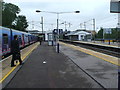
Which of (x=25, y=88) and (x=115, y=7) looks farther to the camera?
(x=25, y=88)

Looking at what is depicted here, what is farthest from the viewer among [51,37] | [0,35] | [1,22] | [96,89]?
[1,22]

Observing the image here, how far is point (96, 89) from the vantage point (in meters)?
5.77

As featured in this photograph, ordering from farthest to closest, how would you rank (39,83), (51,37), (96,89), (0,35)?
(51,37), (0,35), (39,83), (96,89)

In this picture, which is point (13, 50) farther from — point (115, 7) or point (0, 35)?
point (115, 7)

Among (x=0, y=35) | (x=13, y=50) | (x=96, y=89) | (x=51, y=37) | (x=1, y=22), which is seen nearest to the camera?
(x=96, y=89)

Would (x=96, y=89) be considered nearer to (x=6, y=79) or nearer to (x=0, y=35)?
(x=6, y=79)

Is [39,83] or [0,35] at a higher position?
[0,35]

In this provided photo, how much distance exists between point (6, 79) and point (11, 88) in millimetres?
1331

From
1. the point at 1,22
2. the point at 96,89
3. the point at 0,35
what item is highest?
the point at 1,22

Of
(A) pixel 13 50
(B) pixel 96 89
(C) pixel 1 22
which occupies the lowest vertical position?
(B) pixel 96 89

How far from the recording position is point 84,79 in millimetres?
7160

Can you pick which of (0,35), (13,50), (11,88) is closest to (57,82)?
(11,88)

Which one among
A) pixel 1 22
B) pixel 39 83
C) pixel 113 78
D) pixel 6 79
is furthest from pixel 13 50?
pixel 1 22

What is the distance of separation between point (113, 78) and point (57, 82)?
7.91 ft
